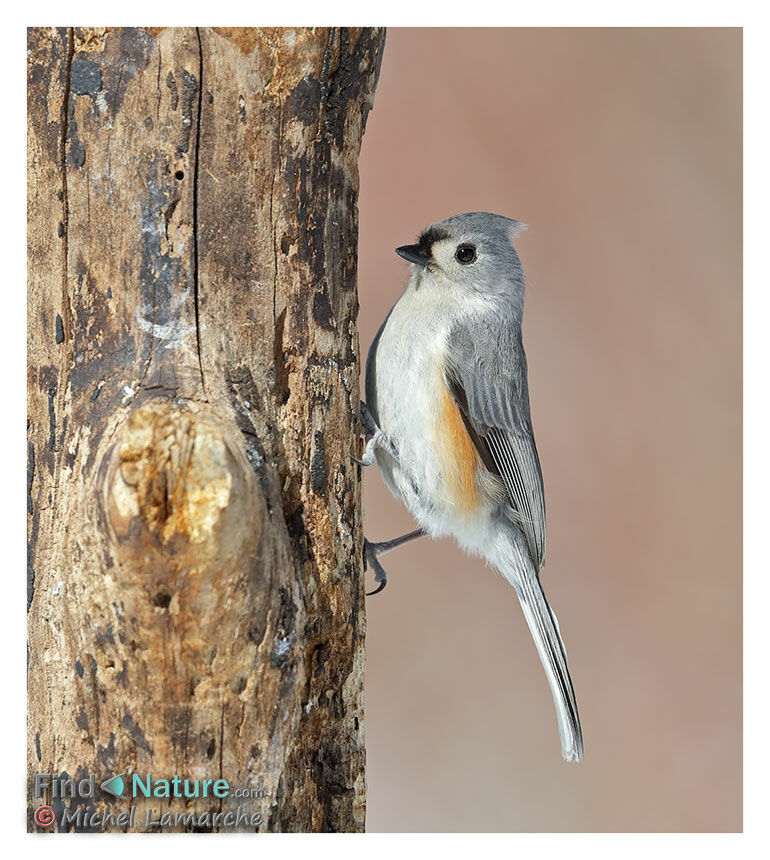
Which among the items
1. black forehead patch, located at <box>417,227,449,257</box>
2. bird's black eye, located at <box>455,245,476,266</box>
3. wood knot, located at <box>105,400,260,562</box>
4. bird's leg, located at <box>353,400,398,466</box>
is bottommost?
wood knot, located at <box>105,400,260,562</box>

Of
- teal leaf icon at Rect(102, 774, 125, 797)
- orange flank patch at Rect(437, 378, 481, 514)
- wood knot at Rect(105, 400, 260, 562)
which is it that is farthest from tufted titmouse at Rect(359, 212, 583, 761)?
teal leaf icon at Rect(102, 774, 125, 797)

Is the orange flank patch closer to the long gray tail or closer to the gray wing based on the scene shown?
the gray wing

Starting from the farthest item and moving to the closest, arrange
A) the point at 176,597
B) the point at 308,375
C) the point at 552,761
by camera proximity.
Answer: the point at 552,761 < the point at 308,375 < the point at 176,597

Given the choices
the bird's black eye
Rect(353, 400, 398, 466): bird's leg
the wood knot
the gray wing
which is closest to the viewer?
the wood knot

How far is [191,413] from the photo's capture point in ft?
5.47

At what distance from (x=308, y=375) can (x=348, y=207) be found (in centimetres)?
39

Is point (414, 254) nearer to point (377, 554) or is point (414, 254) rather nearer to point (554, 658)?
point (377, 554)

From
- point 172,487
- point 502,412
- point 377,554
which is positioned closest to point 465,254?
point 502,412

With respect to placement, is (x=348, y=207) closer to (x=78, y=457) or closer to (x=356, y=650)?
(x=78, y=457)

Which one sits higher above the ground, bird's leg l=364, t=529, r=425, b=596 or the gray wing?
the gray wing

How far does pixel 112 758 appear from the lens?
1693 millimetres

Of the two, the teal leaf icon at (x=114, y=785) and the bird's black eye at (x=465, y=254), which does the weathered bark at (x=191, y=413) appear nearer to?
the teal leaf icon at (x=114, y=785)

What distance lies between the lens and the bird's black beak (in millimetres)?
2543

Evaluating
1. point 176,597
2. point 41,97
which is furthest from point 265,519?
point 41,97
